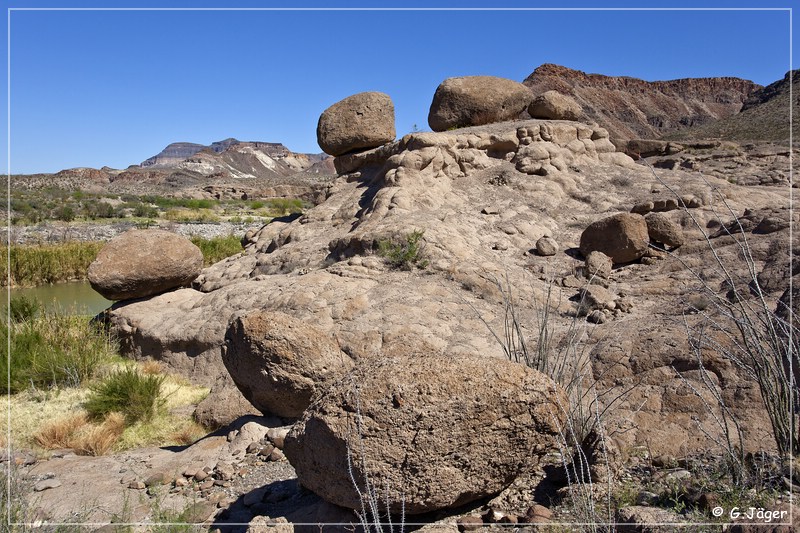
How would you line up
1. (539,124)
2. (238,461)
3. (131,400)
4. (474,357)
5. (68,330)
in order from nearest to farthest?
1. (474,357)
2. (238,461)
3. (131,400)
4. (68,330)
5. (539,124)

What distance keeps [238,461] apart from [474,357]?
2233 millimetres

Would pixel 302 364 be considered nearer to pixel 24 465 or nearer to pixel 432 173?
pixel 24 465

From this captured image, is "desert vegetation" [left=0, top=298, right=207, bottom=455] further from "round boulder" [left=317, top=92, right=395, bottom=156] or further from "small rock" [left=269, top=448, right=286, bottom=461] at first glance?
"round boulder" [left=317, top=92, right=395, bottom=156]

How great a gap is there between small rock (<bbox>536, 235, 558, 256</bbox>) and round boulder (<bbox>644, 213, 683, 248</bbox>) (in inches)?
45.2

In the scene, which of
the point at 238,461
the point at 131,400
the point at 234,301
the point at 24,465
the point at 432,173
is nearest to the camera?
the point at 238,461

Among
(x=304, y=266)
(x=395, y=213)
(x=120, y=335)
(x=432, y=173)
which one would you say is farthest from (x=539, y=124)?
(x=120, y=335)

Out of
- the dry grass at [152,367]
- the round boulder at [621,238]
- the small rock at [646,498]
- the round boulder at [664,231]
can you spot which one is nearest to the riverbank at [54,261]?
the dry grass at [152,367]

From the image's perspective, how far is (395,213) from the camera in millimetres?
8133

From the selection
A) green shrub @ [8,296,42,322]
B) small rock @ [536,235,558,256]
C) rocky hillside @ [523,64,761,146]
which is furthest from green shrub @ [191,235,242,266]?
rocky hillside @ [523,64,761,146]

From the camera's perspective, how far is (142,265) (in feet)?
26.5

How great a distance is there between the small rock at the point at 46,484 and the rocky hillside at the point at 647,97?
191 feet

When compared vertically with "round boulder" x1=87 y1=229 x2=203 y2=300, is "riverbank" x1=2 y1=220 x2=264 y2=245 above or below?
above

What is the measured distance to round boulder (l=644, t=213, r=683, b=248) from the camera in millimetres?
7574

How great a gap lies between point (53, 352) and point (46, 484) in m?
2.88
